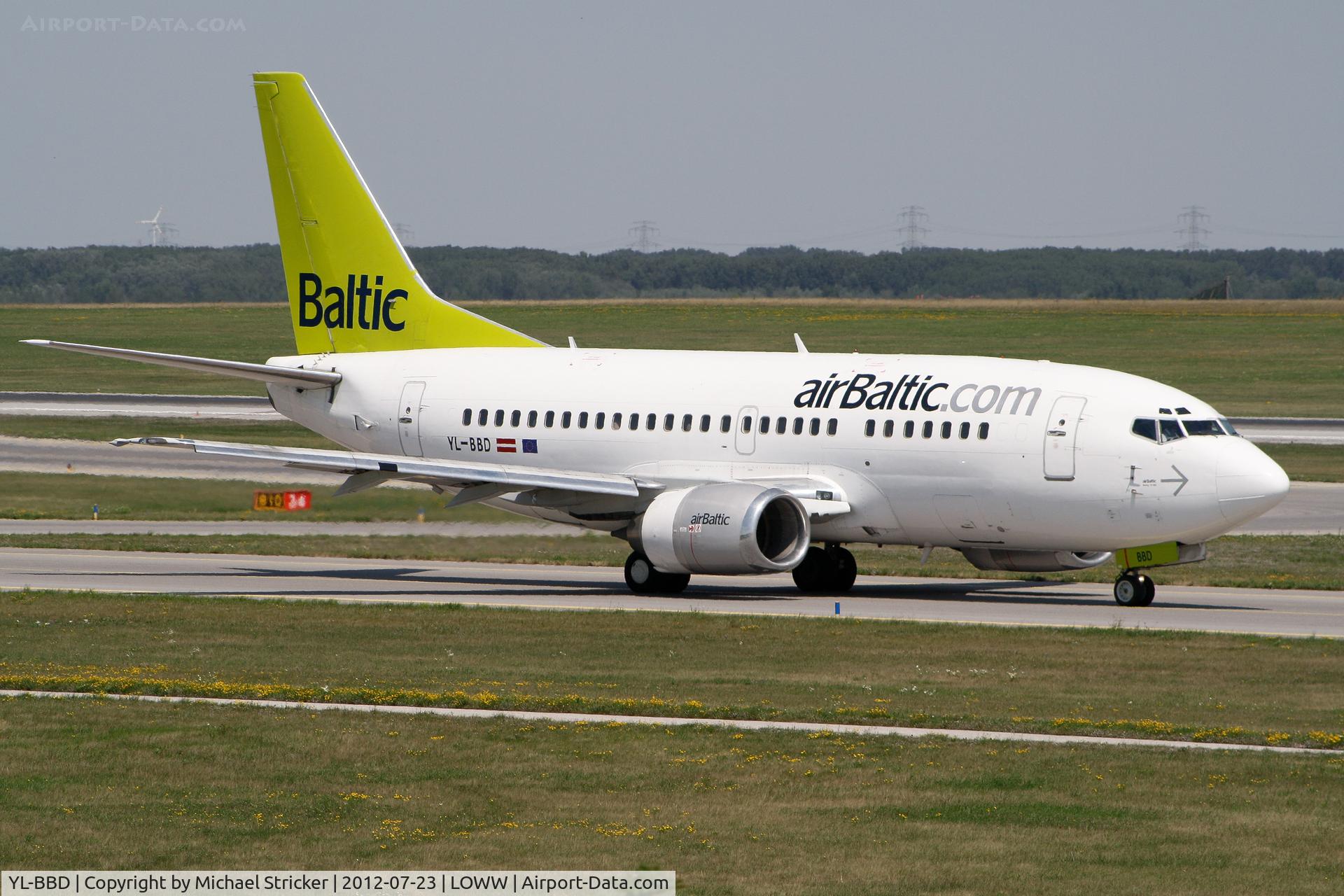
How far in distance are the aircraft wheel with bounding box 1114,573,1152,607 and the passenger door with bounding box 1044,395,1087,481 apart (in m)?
2.25

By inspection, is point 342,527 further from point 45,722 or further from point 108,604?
point 45,722

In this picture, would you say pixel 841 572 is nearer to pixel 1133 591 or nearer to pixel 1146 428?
pixel 1133 591

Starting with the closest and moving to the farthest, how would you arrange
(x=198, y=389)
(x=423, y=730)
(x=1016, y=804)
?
(x=1016, y=804) < (x=423, y=730) < (x=198, y=389)

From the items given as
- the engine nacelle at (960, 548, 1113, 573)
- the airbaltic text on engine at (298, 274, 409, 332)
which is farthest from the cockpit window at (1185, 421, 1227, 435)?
the airbaltic text on engine at (298, 274, 409, 332)

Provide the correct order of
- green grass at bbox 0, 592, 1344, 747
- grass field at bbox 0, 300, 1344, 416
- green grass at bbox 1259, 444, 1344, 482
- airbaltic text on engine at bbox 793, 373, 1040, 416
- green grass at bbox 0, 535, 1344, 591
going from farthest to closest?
grass field at bbox 0, 300, 1344, 416 → green grass at bbox 1259, 444, 1344, 482 → green grass at bbox 0, 535, 1344, 591 → airbaltic text on engine at bbox 793, 373, 1040, 416 → green grass at bbox 0, 592, 1344, 747

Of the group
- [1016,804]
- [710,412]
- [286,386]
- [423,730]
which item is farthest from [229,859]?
[286,386]

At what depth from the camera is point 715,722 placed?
19.9 metres

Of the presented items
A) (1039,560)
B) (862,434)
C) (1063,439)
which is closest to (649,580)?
(862,434)

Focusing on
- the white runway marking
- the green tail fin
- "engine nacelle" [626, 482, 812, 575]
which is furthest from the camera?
the green tail fin

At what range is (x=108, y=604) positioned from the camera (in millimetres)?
30922

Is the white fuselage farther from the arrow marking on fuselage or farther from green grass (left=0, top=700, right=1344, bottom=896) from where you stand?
green grass (left=0, top=700, right=1344, bottom=896)

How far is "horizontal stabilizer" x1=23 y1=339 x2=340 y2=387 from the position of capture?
1362 inches

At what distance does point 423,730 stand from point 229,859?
5350 millimetres

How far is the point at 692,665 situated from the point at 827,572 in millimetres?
11019
